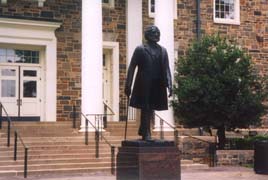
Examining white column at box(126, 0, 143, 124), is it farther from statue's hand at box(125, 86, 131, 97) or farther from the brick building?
statue's hand at box(125, 86, 131, 97)

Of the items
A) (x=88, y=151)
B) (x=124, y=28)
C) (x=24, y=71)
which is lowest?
(x=88, y=151)

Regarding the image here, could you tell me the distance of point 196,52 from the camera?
20734 millimetres

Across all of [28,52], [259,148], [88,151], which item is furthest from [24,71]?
[259,148]

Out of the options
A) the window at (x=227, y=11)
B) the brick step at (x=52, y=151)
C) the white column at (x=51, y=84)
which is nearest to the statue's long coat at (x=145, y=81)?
the brick step at (x=52, y=151)

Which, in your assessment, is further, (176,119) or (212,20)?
(212,20)

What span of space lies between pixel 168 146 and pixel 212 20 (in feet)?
52.2

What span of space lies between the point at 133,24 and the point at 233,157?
7.38 meters

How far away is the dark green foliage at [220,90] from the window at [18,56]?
605 cm

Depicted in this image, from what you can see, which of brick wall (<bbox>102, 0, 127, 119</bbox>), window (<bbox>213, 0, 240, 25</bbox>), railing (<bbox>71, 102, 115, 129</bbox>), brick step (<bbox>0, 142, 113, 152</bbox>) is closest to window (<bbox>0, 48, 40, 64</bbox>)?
railing (<bbox>71, 102, 115, 129</bbox>)

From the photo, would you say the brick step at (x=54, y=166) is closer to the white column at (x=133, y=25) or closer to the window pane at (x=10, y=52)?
the window pane at (x=10, y=52)

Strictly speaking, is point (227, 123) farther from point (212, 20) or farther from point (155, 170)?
point (155, 170)

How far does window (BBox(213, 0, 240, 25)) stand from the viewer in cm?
2607

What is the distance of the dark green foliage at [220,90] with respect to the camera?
64.1ft

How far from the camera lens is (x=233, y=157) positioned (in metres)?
19.2
